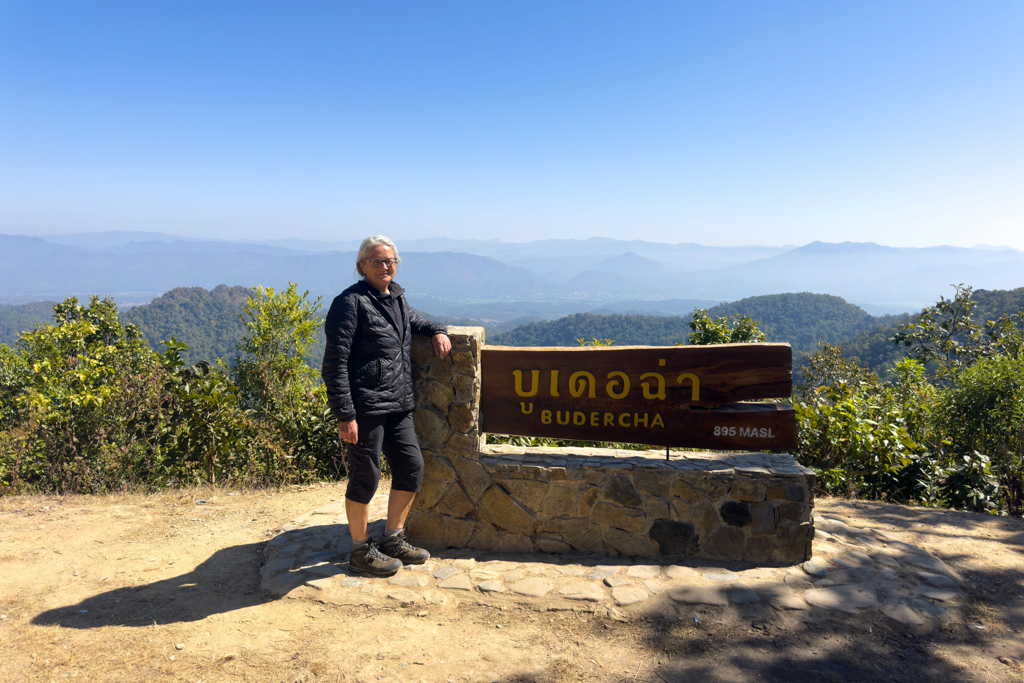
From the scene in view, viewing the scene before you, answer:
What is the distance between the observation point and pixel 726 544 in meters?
3.55

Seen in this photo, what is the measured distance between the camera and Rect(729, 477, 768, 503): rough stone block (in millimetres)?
3486

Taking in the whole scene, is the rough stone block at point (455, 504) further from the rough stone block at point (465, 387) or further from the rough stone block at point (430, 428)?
the rough stone block at point (465, 387)

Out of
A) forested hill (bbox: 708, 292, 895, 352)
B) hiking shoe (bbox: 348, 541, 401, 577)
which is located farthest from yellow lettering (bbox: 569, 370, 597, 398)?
forested hill (bbox: 708, 292, 895, 352)

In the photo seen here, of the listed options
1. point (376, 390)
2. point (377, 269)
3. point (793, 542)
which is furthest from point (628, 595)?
point (377, 269)

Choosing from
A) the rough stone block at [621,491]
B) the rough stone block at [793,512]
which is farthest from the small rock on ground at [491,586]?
the rough stone block at [793,512]

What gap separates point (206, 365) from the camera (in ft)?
23.4

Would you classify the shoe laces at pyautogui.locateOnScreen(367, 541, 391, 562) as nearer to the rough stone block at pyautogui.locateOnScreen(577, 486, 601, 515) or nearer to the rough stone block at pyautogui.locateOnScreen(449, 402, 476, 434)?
the rough stone block at pyautogui.locateOnScreen(449, 402, 476, 434)

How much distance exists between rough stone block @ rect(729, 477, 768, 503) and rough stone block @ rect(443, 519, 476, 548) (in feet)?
6.08

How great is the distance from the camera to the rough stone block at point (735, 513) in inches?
138

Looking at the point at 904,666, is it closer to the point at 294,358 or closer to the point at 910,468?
the point at 910,468

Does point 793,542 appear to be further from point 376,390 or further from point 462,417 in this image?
point 376,390

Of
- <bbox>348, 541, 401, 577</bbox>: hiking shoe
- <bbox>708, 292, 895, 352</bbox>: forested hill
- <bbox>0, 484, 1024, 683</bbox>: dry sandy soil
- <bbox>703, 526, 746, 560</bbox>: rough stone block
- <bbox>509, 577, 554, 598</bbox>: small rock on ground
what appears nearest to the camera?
<bbox>0, 484, 1024, 683</bbox>: dry sandy soil

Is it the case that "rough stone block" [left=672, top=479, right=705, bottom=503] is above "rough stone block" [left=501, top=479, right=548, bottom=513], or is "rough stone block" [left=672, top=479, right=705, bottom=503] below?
above

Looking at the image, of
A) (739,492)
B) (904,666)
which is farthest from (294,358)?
(904,666)
